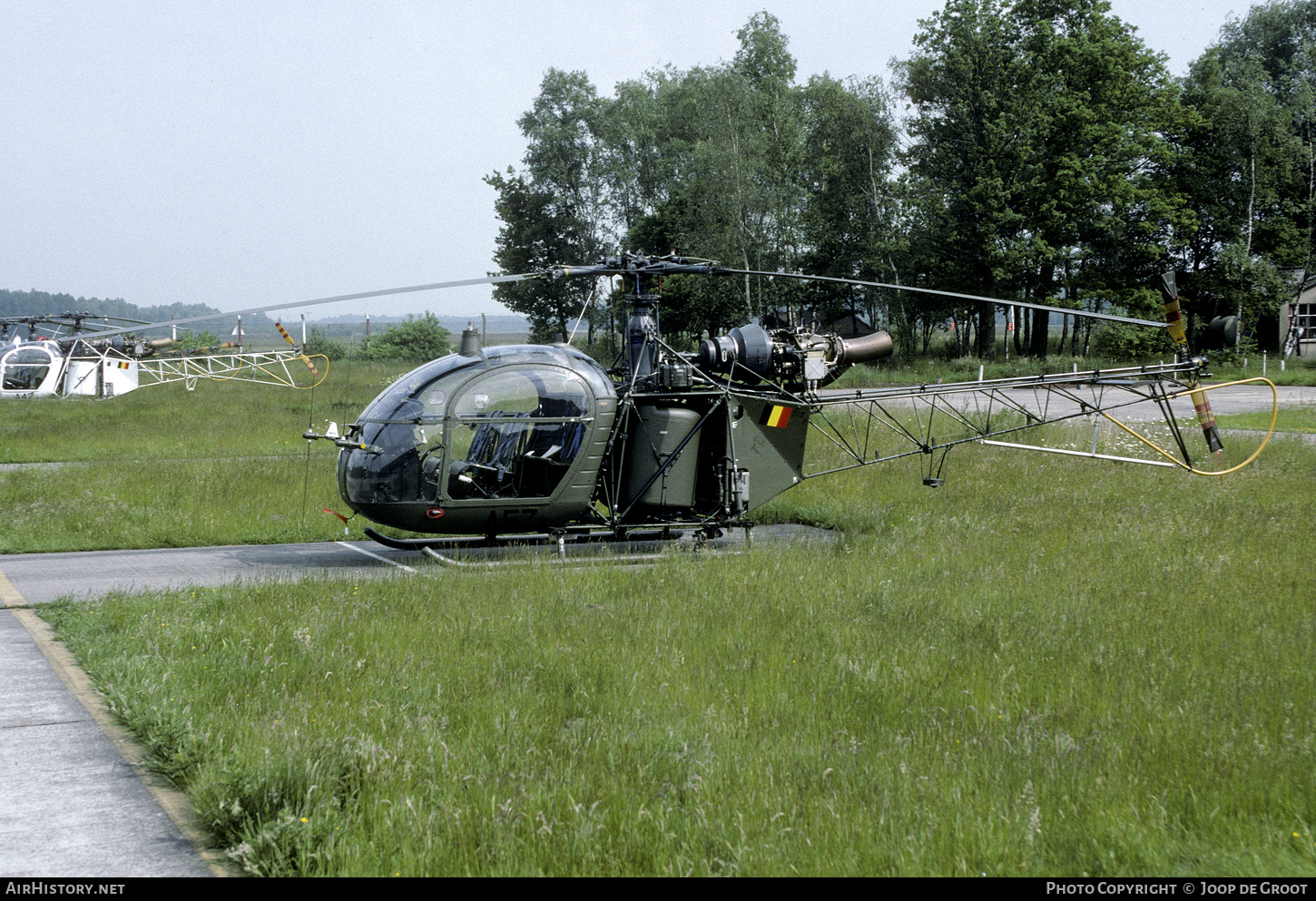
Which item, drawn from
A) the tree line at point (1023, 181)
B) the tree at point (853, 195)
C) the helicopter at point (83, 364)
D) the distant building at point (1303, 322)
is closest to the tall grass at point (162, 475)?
the helicopter at point (83, 364)

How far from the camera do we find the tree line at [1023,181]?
132ft

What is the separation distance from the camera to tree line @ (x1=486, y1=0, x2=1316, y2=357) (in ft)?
132

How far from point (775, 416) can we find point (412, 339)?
5425 cm

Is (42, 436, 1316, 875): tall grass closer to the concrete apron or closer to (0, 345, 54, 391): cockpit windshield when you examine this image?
the concrete apron

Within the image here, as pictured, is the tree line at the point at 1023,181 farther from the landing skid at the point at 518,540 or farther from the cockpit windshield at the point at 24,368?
the landing skid at the point at 518,540

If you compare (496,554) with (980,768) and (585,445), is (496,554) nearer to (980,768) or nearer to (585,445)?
(585,445)

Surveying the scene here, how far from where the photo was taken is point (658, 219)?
1956 inches

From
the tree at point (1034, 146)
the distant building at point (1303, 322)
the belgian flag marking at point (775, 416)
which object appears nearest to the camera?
the belgian flag marking at point (775, 416)

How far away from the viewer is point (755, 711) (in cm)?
521

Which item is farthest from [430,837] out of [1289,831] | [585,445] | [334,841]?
[585,445]

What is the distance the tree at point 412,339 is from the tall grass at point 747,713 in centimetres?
5115

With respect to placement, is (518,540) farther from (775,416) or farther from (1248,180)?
(1248,180)

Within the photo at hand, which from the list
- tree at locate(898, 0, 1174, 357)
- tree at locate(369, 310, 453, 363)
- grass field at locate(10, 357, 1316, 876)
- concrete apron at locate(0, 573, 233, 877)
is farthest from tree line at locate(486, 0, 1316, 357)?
concrete apron at locate(0, 573, 233, 877)
